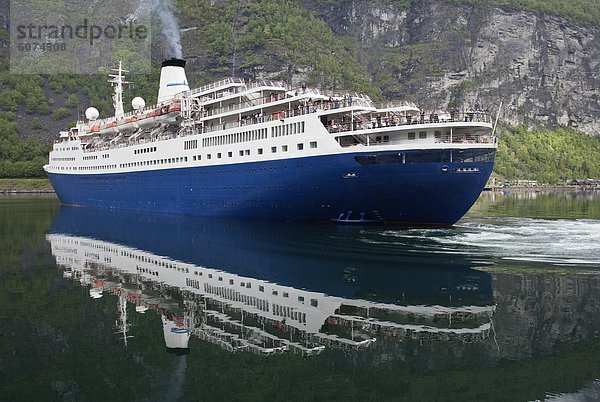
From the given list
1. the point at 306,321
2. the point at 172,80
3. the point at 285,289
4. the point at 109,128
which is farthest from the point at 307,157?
the point at 109,128

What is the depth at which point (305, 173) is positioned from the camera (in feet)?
119

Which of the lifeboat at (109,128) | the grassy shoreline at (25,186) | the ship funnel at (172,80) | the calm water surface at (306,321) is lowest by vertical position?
the calm water surface at (306,321)

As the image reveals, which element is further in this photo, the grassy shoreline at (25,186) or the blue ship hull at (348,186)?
the grassy shoreline at (25,186)

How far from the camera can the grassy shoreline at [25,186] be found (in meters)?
108

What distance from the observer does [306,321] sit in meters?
15.1

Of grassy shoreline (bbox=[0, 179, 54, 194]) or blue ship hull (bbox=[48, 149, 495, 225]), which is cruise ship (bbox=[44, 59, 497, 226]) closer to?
blue ship hull (bbox=[48, 149, 495, 225])

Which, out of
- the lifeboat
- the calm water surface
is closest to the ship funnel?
the lifeboat

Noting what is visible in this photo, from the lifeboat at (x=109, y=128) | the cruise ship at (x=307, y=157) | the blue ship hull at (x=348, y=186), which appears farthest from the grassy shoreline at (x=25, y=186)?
the blue ship hull at (x=348, y=186)

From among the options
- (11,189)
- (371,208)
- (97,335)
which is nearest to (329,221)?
(371,208)

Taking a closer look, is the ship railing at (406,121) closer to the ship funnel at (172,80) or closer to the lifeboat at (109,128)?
the ship funnel at (172,80)

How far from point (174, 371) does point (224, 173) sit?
3094cm

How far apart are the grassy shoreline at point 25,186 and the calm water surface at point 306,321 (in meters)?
89.9

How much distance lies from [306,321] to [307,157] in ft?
71.6

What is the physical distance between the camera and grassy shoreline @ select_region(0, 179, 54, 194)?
355 feet
